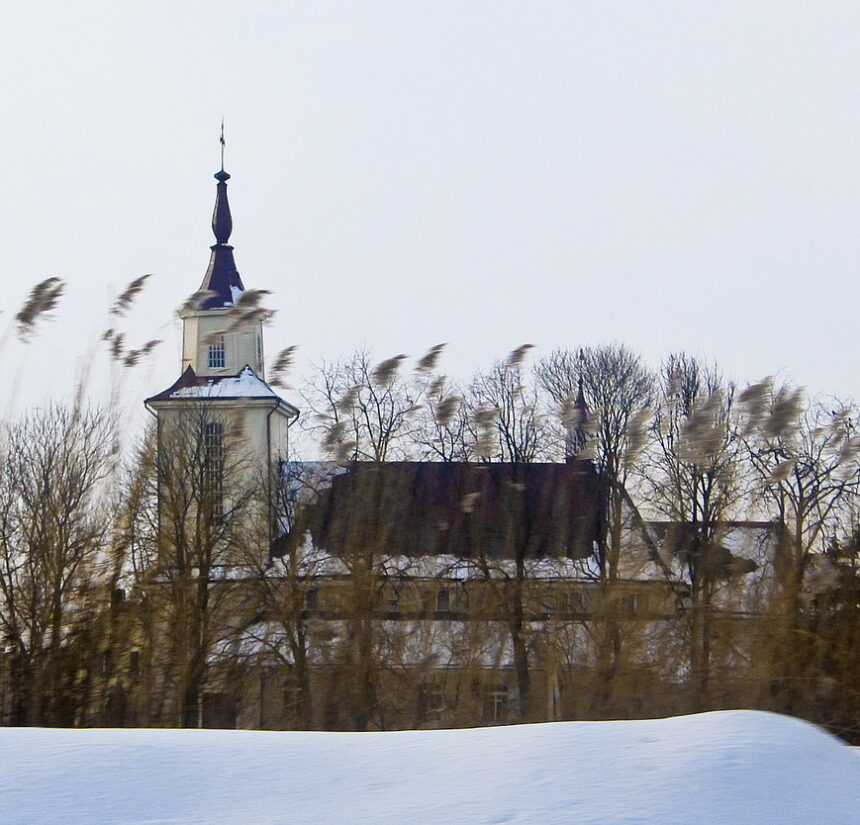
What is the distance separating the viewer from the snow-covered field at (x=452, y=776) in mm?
2312

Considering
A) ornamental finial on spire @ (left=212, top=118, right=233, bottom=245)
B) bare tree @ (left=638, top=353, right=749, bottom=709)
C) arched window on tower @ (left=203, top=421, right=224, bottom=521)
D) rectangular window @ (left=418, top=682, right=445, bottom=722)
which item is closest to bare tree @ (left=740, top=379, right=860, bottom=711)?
bare tree @ (left=638, top=353, right=749, bottom=709)

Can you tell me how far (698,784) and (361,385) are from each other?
453 cm

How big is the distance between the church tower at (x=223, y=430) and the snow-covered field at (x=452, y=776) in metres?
3.93

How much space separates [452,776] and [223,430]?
472 centimetres

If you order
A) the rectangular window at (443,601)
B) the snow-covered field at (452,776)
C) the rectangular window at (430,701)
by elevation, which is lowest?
the rectangular window at (430,701)

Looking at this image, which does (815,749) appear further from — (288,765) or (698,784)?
(288,765)

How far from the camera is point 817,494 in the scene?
713cm

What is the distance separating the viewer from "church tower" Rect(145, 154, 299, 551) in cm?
676

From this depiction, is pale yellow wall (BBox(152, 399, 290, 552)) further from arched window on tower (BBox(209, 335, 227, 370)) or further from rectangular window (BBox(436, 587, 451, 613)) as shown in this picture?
rectangular window (BBox(436, 587, 451, 613))

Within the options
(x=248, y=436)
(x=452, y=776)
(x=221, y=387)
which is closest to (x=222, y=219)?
(x=221, y=387)

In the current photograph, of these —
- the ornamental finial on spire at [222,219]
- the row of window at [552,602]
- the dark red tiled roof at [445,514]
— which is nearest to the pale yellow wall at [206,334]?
the dark red tiled roof at [445,514]

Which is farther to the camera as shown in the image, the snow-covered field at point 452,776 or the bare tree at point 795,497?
the bare tree at point 795,497

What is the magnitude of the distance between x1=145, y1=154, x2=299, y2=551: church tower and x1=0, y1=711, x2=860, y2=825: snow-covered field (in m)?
3.93

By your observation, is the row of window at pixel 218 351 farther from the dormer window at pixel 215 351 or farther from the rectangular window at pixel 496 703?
the rectangular window at pixel 496 703
